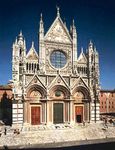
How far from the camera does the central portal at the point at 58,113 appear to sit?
40.1 metres

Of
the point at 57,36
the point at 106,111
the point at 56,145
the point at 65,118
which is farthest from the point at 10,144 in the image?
the point at 106,111

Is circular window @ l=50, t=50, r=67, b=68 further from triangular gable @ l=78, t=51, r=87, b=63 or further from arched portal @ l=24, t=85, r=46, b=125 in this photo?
arched portal @ l=24, t=85, r=46, b=125

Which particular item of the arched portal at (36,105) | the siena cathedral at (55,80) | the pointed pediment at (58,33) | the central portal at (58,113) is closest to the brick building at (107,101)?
the siena cathedral at (55,80)

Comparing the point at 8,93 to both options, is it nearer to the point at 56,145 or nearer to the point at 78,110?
the point at 78,110

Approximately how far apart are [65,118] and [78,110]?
8.83 feet

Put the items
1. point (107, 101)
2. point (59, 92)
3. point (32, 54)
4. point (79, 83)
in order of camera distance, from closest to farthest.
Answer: point (32, 54) < point (59, 92) < point (79, 83) < point (107, 101)

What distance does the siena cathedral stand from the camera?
125 feet

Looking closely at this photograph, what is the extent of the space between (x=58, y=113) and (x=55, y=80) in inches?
199

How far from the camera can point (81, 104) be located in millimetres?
42312

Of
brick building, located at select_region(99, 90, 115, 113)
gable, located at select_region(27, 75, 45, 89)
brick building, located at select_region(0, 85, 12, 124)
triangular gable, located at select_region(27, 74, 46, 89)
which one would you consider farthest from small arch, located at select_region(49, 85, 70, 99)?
brick building, located at select_region(99, 90, 115, 113)

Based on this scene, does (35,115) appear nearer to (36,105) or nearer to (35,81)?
(36,105)

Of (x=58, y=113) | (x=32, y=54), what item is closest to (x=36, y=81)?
(x=32, y=54)

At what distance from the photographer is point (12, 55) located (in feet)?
125

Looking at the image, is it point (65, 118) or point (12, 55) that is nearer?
point (12, 55)
